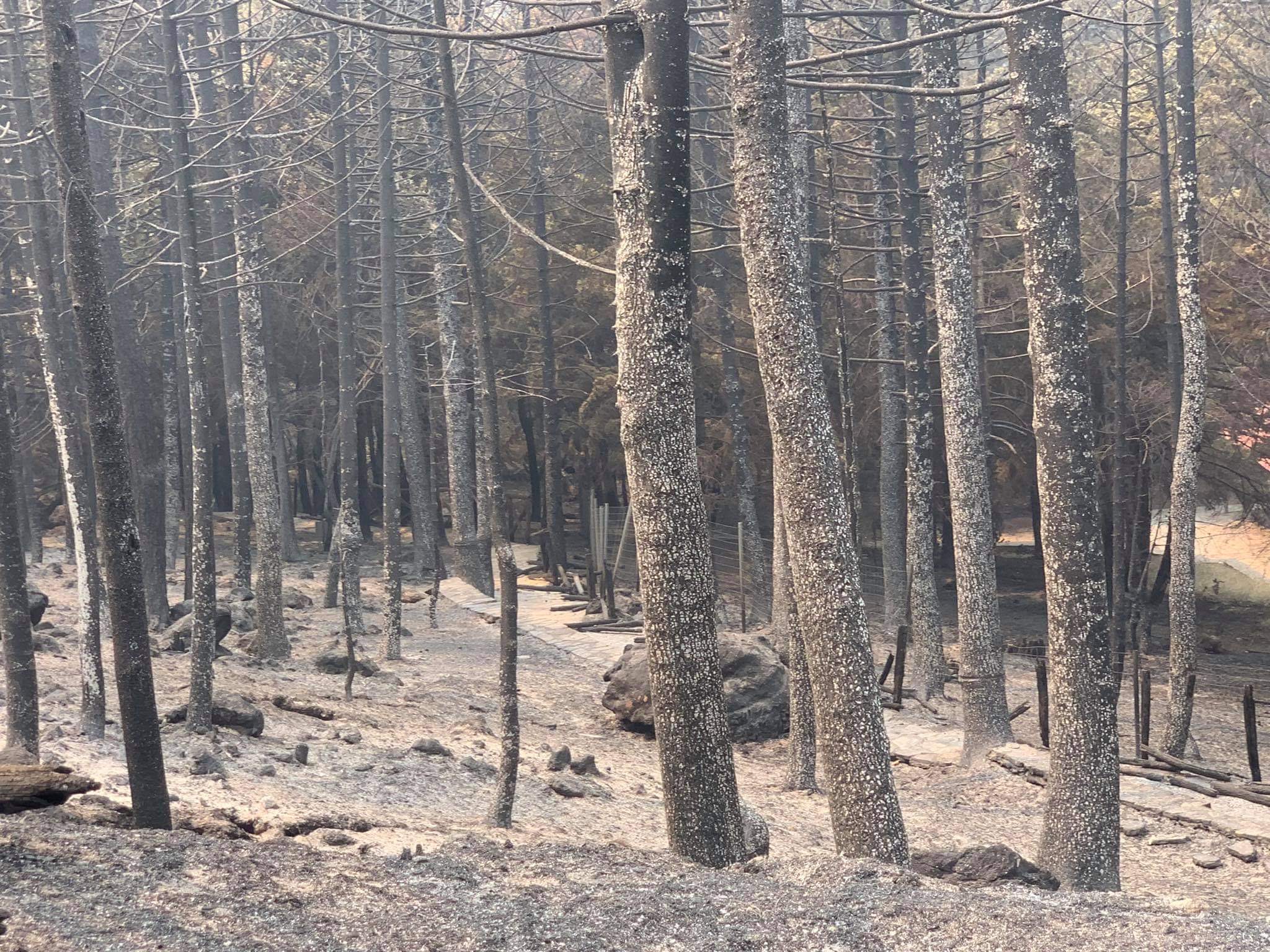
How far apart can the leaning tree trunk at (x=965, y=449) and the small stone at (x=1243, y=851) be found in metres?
2.80

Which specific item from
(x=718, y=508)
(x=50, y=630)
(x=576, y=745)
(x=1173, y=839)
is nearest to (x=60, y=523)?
(x=718, y=508)

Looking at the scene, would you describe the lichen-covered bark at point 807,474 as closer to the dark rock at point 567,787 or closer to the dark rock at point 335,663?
the dark rock at point 567,787

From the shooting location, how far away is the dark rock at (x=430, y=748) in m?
10.7

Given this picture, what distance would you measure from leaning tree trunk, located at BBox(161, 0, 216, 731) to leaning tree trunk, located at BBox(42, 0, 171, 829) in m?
3.30

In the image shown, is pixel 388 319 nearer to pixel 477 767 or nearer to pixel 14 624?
pixel 477 767

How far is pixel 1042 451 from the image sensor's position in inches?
277

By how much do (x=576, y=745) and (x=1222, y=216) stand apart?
12.6 m

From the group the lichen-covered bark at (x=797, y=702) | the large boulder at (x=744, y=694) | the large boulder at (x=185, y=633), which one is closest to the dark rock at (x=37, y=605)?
the large boulder at (x=185, y=633)

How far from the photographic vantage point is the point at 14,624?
8078 mm

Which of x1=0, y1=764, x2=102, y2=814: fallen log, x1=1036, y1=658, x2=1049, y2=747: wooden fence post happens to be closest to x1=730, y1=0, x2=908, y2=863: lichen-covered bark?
x1=0, y1=764, x2=102, y2=814: fallen log

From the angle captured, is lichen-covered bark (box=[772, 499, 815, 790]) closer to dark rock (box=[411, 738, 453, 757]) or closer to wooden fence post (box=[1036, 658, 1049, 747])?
wooden fence post (box=[1036, 658, 1049, 747])

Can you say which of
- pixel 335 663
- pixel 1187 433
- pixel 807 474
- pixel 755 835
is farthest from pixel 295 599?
pixel 807 474

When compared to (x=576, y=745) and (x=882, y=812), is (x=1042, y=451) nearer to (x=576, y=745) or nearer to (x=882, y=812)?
(x=882, y=812)

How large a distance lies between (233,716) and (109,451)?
4.26 meters
